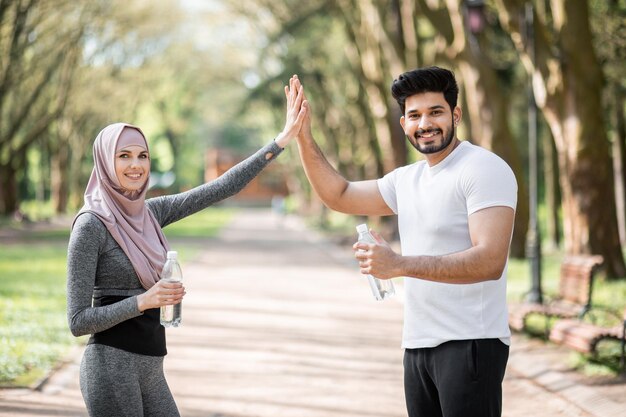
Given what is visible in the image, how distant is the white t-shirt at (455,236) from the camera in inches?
141

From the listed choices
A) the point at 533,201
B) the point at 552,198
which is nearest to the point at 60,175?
the point at 552,198

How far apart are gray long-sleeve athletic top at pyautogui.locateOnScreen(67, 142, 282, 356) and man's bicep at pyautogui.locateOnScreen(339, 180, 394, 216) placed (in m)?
0.96

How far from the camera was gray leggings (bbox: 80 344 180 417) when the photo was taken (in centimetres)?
380

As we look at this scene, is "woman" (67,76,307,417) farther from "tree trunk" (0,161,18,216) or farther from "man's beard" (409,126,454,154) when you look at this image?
"tree trunk" (0,161,18,216)

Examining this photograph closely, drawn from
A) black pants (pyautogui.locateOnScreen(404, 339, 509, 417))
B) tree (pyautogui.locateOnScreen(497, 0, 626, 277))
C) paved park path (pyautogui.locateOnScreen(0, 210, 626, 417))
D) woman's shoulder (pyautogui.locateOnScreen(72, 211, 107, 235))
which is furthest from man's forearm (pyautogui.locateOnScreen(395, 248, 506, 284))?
tree (pyautogui.locateOnScreen(497, 0, 626, 277))

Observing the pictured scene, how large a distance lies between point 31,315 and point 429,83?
408 inches

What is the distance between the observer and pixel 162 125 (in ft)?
255

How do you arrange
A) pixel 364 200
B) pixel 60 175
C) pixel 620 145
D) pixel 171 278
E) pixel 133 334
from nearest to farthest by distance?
pixel 171 278 → pixel 133 334 → pixel 364 200 → pixel 620 145 → pixel 60 175

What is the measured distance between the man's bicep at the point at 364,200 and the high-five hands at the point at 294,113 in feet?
1.15

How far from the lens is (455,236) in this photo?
3.64 m

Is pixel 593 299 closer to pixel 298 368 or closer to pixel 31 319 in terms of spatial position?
pixel 298 368

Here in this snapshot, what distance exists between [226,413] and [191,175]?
87.1m

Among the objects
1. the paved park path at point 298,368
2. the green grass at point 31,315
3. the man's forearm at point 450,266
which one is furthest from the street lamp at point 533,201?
the man's forearm at point 450,266


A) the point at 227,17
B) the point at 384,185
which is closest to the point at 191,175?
the point at 227,17
